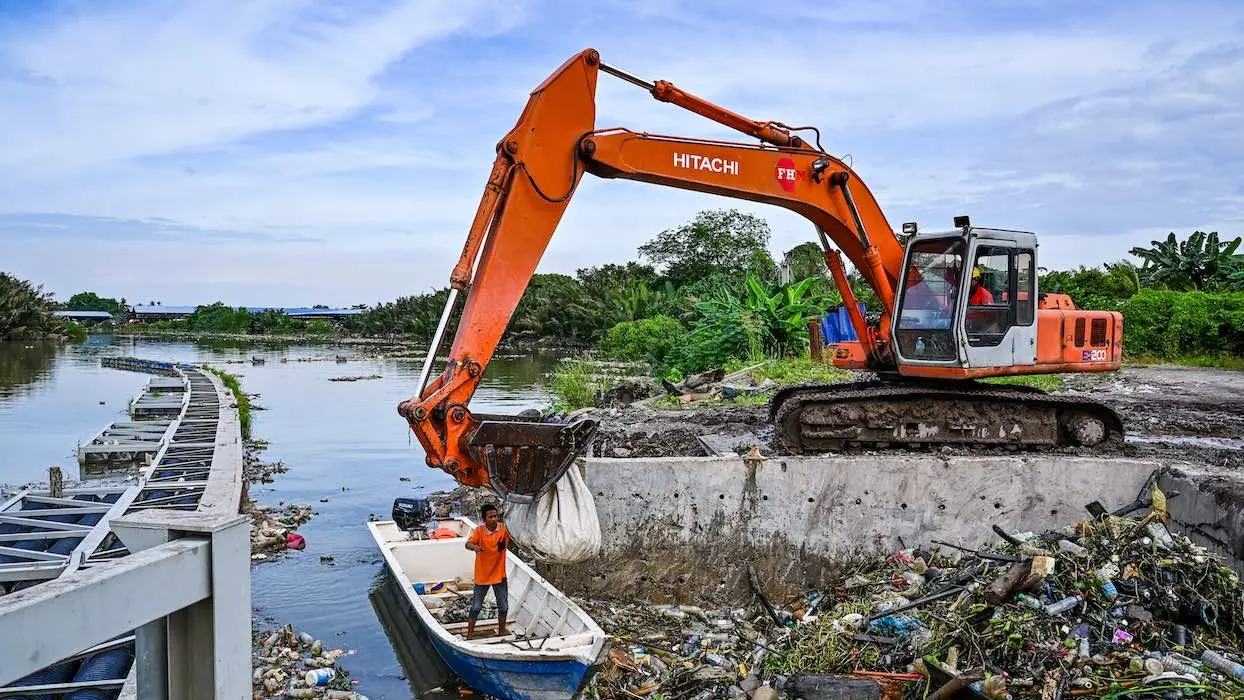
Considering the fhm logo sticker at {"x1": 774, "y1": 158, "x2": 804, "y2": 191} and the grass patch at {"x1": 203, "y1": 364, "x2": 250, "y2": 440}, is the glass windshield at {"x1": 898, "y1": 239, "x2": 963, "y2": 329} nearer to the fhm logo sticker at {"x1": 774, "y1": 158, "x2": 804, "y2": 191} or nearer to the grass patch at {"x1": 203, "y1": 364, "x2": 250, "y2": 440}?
the fhm logo sticker at {"x1": 774, "y1": 158, "x2": 804, "y2": 191}

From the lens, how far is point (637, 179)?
8.23 m

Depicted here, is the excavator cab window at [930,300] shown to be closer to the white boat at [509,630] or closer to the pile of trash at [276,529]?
the white boat at [509,630]

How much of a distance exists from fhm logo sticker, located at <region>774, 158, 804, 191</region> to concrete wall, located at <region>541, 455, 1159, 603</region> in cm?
266

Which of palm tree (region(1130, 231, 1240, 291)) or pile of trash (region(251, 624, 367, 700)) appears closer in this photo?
pile of trash (region(251, 624, 367, 700))

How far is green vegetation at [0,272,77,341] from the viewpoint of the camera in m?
55.5

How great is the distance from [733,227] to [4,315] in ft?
141

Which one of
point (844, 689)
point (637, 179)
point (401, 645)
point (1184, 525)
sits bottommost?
point (401, 645)

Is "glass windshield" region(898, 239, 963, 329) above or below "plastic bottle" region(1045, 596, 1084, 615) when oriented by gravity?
above

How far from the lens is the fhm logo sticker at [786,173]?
895cm

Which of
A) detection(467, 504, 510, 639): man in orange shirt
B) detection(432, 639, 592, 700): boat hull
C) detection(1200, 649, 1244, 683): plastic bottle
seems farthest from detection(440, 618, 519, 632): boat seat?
detection(1200, 649, 1244, 683): plastic bottle

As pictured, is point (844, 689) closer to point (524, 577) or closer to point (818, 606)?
point (818, 606)

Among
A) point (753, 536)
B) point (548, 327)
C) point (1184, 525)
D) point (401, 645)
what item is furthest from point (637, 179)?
point (548, 327)

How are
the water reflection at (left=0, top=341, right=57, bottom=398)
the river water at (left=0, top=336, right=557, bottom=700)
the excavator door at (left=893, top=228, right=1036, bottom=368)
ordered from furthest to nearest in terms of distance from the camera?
the water reflection at (left=0, top=341, right=57, bottom=398) → the excavator door at (left=893, top=228, right=1036, bottom=368) → the river water at (left=0, top=336, right=557, bottom=700)

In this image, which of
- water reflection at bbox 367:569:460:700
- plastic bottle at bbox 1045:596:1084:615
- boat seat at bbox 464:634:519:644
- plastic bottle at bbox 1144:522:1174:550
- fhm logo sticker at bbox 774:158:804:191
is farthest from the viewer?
fhm logo sticker at bbox 774:158:804:191
